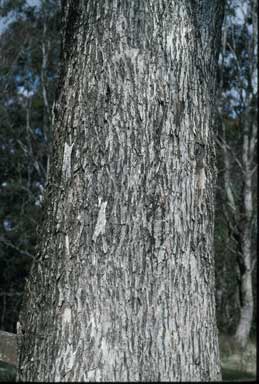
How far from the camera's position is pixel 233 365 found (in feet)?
25.4

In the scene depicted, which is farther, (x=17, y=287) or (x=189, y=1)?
(x=17, y=287)

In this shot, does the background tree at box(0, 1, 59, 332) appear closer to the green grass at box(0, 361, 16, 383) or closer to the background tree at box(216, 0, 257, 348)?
the background tree at box(216, 0, 257, 348)

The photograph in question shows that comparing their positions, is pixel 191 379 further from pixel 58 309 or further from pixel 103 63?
pixel 103 63

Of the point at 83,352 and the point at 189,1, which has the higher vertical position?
Answer: the point at 189,1

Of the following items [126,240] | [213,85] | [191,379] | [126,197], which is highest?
[213,85]

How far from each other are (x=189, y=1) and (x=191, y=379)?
60.2 inches

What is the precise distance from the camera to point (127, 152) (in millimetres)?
2143

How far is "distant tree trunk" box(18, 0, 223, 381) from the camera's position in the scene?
1992 mm

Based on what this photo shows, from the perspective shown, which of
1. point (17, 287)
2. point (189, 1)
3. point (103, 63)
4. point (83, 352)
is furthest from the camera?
point (17, 287)

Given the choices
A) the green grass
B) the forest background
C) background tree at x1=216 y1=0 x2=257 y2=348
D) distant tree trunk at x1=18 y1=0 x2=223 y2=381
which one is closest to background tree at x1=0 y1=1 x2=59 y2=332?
the forest background

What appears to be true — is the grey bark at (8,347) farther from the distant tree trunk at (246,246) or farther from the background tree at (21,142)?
the background tree at (21,142)

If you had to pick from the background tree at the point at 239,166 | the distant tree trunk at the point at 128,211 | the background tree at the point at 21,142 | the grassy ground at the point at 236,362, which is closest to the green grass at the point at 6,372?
the distant tree trunk at the point at 128,211

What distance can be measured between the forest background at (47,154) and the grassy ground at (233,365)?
0.42 m

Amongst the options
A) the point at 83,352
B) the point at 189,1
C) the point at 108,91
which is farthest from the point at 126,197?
the point at 189,1
